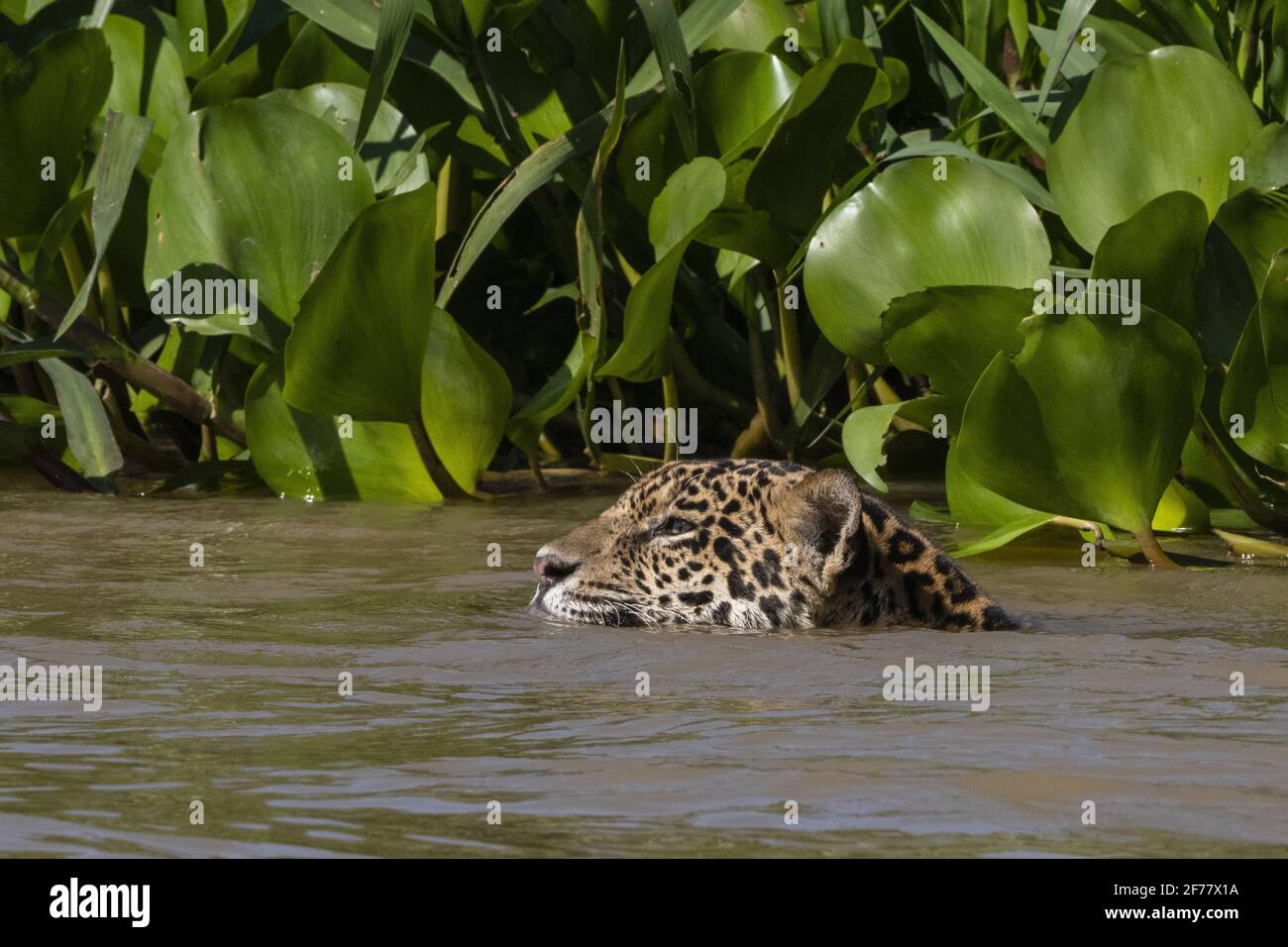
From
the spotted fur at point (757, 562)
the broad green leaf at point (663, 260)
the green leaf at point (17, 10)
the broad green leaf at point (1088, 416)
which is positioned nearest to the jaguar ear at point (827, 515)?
the spotted fur at point (757, 562)

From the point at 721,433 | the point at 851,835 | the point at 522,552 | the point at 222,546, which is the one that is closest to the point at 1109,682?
the point at 851,835

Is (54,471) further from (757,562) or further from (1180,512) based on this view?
(1180,512)

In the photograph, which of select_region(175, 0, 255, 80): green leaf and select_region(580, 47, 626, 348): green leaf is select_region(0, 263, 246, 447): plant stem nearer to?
select_region(175, 0, 255, 80): green leaf

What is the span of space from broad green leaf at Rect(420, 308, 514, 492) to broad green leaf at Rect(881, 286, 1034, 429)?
1962mm

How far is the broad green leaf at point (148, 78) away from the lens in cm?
1007

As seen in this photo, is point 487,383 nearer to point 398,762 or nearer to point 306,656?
point 306,656

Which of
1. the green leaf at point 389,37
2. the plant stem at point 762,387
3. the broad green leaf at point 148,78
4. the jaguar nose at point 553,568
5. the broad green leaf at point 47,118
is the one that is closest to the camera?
the jaguar nose at point 553,568

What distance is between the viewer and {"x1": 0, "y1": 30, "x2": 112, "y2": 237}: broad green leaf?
8.91 metres

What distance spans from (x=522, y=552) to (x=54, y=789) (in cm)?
412

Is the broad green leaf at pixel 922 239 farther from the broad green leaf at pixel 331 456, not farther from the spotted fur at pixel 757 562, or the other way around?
the broad green leaf at pixel 331 456

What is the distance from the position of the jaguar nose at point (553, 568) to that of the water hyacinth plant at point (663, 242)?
1.44 meters

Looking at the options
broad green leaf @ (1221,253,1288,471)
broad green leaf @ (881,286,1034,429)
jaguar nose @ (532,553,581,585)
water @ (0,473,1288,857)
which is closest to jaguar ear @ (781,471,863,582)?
water @ (0,473,1288,857)

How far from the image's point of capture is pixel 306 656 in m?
5.99

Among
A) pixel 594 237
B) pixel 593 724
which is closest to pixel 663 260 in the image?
pixel 594 237
